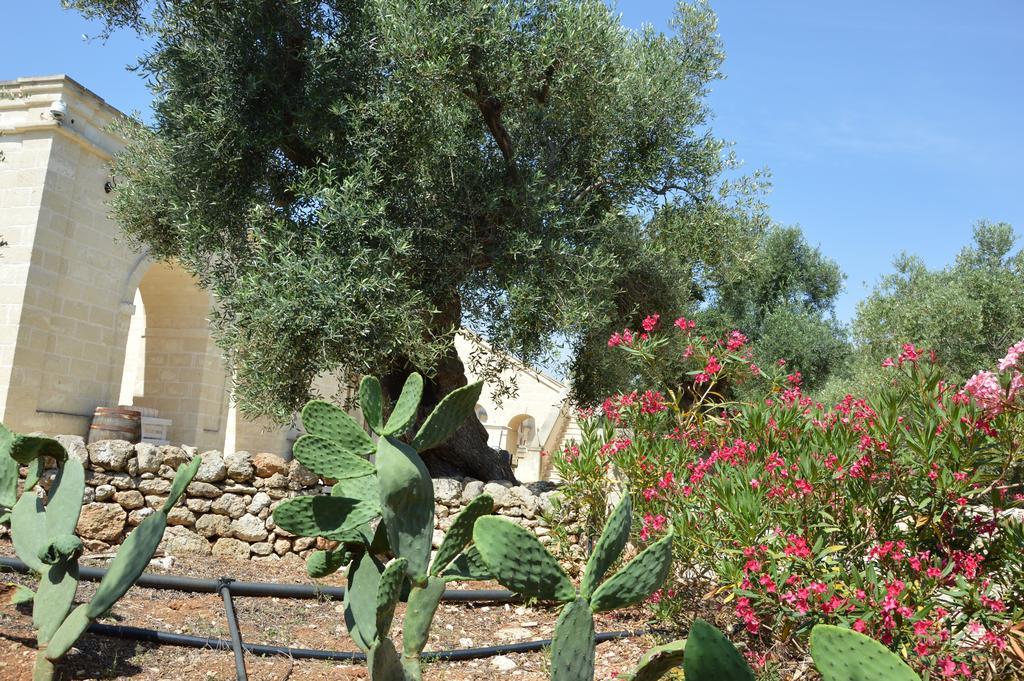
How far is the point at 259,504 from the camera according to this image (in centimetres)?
791

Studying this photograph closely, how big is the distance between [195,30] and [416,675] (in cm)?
749

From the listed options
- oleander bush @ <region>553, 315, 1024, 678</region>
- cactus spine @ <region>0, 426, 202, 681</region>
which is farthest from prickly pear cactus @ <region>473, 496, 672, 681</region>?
cactus spine @ <region>0, 426, 202, 681</region>

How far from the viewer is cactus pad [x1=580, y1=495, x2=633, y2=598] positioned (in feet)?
7.93

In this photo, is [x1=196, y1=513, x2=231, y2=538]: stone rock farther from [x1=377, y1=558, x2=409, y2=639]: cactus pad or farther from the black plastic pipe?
[x1=377, y1=558, x2=409, y2=639]: cactus pad

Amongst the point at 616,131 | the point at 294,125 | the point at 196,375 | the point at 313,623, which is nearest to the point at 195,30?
the point at 294,125

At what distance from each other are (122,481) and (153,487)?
29 cm

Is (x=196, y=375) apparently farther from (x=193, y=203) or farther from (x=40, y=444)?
(x=40, y=444)

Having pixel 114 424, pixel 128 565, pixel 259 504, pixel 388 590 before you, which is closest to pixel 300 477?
pixel 259 504

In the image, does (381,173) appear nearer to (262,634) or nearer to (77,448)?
(77,448)

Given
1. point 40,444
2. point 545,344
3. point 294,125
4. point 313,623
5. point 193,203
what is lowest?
point 313,623

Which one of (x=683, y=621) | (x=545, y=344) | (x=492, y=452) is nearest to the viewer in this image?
(x=683, y=621)

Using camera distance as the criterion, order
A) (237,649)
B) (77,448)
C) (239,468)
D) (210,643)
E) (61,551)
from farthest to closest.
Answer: (239,468), (77,448), (210,643), (237,649), (61,551)

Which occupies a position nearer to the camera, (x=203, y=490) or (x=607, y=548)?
(x=607, y=548)

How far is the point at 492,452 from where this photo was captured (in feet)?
31.4
